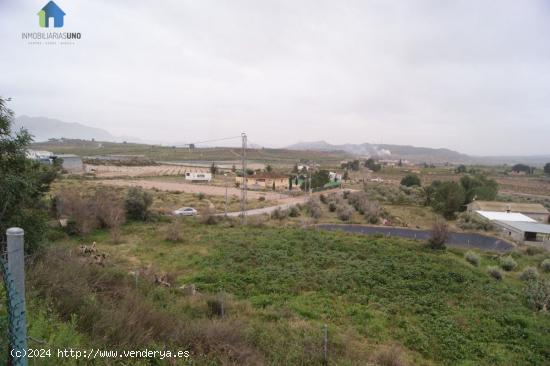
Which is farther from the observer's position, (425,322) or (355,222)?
(355,222)

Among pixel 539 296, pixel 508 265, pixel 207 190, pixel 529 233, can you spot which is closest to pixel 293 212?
pixel 508 265

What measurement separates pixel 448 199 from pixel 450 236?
13443 millimetres

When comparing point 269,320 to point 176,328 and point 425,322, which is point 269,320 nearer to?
point 176,328

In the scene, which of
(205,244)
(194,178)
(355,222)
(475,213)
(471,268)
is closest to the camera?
(471,268)

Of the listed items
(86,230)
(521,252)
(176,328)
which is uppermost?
(176,328)

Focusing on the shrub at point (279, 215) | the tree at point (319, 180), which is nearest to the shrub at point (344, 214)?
the shrub at point (279, 215)

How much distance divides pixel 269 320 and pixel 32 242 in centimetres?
780

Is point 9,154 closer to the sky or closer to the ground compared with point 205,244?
closer to the sky

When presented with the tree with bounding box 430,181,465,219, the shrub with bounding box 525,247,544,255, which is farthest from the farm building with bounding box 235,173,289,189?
the shrub with bounding box 525,247,544,255

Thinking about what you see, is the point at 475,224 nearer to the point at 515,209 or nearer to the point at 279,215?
the point at 515,209

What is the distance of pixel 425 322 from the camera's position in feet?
29.4

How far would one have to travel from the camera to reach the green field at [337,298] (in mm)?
6742

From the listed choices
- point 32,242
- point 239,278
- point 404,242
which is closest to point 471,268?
point 404,242

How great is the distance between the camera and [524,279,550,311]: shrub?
10.6 m
